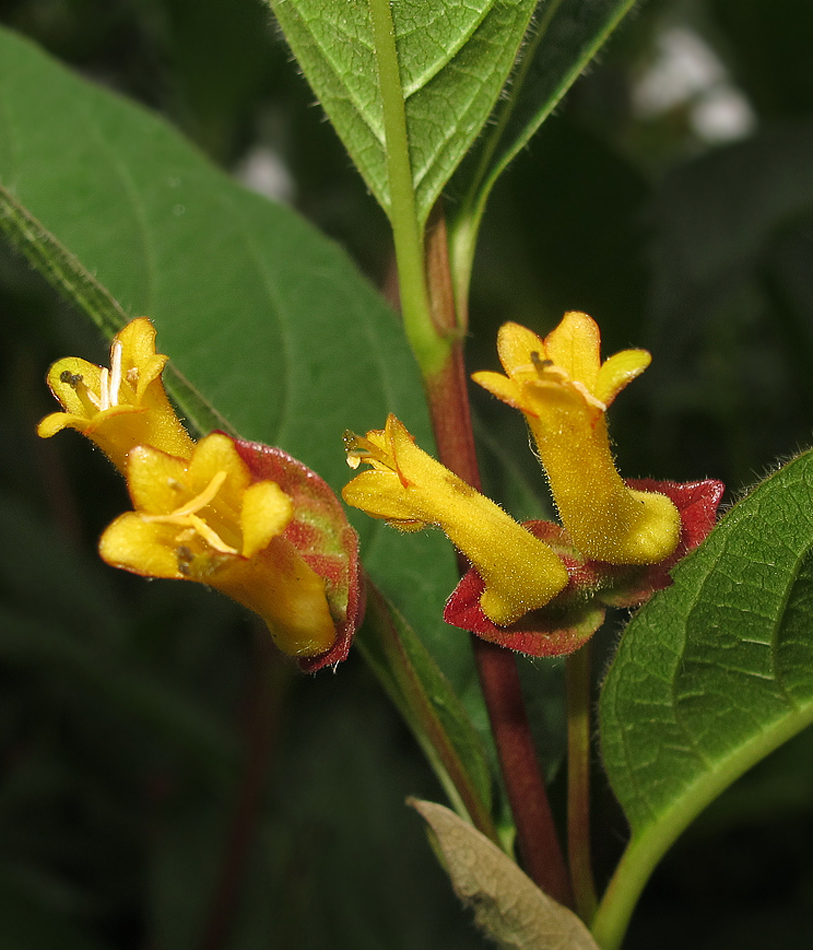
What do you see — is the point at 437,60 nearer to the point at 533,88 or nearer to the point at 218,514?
the point at 533,88

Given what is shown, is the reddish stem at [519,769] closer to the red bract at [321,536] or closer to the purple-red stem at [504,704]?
the purple-red stem at [504,704]

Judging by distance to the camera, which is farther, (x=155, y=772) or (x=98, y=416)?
(x=155, y=772)

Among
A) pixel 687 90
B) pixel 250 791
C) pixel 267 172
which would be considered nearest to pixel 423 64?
pixel 250 791

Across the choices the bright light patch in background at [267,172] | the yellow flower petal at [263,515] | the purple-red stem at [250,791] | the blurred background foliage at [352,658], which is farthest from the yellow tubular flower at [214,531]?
the bright light patch in background at [267,172]

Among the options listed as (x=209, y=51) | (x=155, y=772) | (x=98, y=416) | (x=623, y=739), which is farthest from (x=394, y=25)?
(x=155, y=772)

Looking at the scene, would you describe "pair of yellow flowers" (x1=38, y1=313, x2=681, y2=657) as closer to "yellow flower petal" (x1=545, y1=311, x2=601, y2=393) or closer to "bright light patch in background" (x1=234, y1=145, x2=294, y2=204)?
"yellow flower petal" (x1=545, y1=311, x2=601, y2=393)

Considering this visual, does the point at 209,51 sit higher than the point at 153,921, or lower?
higher

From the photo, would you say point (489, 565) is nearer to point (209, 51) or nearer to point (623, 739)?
point (623, 739)
